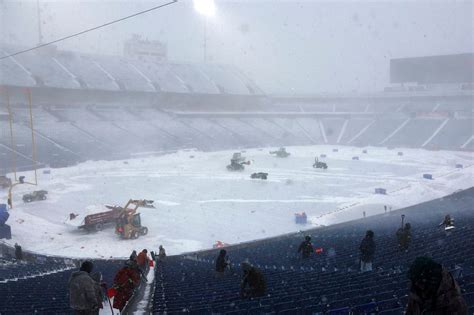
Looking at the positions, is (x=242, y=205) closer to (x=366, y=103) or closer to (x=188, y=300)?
(x=188, y=300)

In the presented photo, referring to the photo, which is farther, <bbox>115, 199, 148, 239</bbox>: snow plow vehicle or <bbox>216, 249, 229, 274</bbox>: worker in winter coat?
<bbox>115, 199, 148, 239</bbox>: snow plow vehicle

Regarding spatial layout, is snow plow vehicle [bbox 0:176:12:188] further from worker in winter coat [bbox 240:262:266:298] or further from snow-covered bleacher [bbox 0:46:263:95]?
snow-covered bleacher [bbox 0:46:263:95]

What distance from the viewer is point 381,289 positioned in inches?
280

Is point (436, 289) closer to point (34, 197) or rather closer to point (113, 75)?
point (34, 197)

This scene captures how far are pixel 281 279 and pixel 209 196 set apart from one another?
21174 millimetres

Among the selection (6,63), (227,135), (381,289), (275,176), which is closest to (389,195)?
(275,176)

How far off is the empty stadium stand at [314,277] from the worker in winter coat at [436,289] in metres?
2.07

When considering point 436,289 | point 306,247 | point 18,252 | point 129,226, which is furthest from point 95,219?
point 436,289

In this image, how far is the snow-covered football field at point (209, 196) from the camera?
68.4ft

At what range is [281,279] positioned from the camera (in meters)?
9.83

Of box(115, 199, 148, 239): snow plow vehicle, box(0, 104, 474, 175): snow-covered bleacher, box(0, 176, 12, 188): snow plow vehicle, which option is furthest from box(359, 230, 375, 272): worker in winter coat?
box(0, 104, 474, 175): snow-covered bleacher

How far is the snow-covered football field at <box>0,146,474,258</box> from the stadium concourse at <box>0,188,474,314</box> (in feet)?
11.6

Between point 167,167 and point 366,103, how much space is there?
211 feet

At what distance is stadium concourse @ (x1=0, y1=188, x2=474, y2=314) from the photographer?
6.70 m
